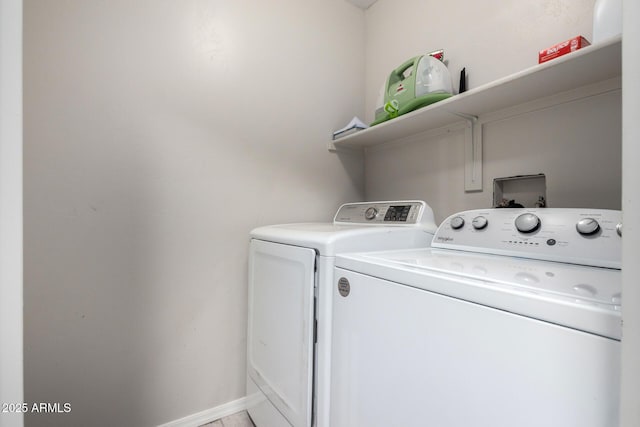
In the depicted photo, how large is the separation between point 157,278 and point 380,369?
1.16 meters

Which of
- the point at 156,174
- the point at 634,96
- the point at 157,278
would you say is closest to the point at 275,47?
the point at 156,174

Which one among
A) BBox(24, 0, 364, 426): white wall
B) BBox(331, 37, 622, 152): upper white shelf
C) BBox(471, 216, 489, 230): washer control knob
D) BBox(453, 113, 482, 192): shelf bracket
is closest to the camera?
BBox(331, 37, 622, 152): upper white shelf

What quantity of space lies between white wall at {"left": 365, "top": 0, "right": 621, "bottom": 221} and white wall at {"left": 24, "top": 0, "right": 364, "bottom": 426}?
2.14 ft

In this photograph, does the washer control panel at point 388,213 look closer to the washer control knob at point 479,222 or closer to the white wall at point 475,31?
the washer control knob at point 479,222

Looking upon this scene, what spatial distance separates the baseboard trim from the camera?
1405 mm

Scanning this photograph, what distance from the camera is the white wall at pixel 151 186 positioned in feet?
3.79

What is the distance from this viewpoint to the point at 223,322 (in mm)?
1523

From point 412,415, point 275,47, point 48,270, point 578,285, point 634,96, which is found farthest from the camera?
point 275,47

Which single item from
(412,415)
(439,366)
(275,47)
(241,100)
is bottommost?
(412,415)

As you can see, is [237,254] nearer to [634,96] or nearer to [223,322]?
[223,322]

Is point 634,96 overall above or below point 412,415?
above

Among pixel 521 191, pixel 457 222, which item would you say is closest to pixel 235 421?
pixel 457 222
